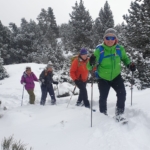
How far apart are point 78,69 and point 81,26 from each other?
3098 cm

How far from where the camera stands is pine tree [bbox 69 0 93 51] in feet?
119

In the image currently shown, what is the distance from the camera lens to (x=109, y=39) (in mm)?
4602

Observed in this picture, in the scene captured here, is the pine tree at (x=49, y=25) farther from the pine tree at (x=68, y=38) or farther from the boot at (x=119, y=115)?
the boot at (x=119, y=115)

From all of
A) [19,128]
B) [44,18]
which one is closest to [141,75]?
[19,128]

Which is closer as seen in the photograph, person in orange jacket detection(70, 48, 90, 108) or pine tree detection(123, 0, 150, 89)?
person in orange jacket detection(70, 48, 90, 108)

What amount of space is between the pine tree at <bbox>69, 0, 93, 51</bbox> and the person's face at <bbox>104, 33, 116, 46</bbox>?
31.5 meters

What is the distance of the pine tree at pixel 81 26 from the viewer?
3641cm

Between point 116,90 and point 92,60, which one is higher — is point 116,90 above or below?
below

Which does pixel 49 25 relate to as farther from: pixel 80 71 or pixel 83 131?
pixel 83 131

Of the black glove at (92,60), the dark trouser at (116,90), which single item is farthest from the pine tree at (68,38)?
the black glove at (92,60)

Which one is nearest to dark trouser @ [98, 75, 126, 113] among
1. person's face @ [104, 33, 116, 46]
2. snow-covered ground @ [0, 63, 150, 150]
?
snow-covered ground @ [0, 63, 150, 150]

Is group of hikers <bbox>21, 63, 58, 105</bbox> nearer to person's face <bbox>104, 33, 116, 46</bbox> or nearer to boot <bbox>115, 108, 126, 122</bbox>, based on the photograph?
person's face <bbox>104, 33, 116, 46</bbox>

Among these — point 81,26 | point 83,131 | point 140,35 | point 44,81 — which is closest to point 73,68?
point 83,131

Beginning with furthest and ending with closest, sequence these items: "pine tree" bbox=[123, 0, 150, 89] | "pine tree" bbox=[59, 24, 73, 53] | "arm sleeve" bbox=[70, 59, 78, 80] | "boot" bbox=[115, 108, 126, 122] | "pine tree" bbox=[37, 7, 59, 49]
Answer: "pine tree" bbox=[37, 7, 59, 49]
"pine tree" bbox=[59, 24, 73, 53]
"pine tree" bbox=[123, 0, 150, 89]
"arm sleeve" bbox=[70, 59, 78, 80]
"boot" bbox=[115, 108, 126, 122]
